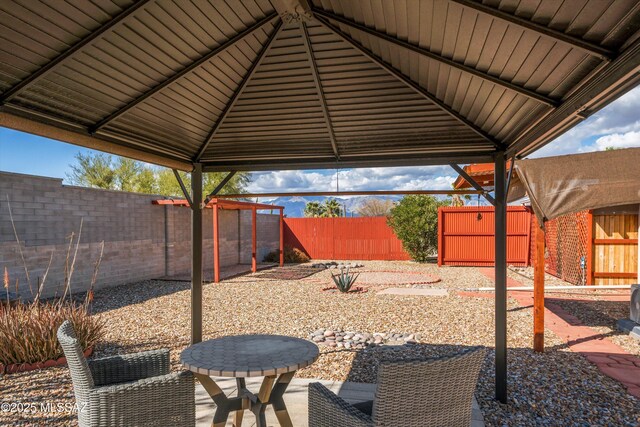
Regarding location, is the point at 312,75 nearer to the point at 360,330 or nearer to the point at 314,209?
the point at 360,330

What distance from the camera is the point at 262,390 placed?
98.3 inches

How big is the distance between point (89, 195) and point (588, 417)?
941 cm

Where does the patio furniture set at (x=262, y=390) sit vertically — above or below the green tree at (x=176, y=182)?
below

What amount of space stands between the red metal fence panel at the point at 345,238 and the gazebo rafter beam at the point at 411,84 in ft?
42.0

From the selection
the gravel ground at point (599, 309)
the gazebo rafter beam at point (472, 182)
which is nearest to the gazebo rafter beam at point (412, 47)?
the gazebo rafter beam at point (472, 182)

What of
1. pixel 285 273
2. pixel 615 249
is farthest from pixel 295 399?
pixel 285 273

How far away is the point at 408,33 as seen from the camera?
8.42ft

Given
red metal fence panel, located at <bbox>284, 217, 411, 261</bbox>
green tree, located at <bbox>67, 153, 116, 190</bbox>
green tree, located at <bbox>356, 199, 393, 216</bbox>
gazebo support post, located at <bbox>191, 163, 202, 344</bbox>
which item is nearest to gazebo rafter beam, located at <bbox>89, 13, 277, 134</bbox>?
gazebo support post, located at <bbox>191, 163, 202, 344</bbox>

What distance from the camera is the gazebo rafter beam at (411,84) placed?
2865mm

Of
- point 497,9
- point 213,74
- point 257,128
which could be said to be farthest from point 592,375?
point 213,74

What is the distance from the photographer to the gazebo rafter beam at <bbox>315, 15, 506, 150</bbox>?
2.87 m

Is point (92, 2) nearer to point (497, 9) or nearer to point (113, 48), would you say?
point (113, 48)

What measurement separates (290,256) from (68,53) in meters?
14.2

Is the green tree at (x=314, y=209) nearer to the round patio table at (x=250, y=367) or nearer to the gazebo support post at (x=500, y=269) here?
the gazebo support post at (x=500, y=269)
